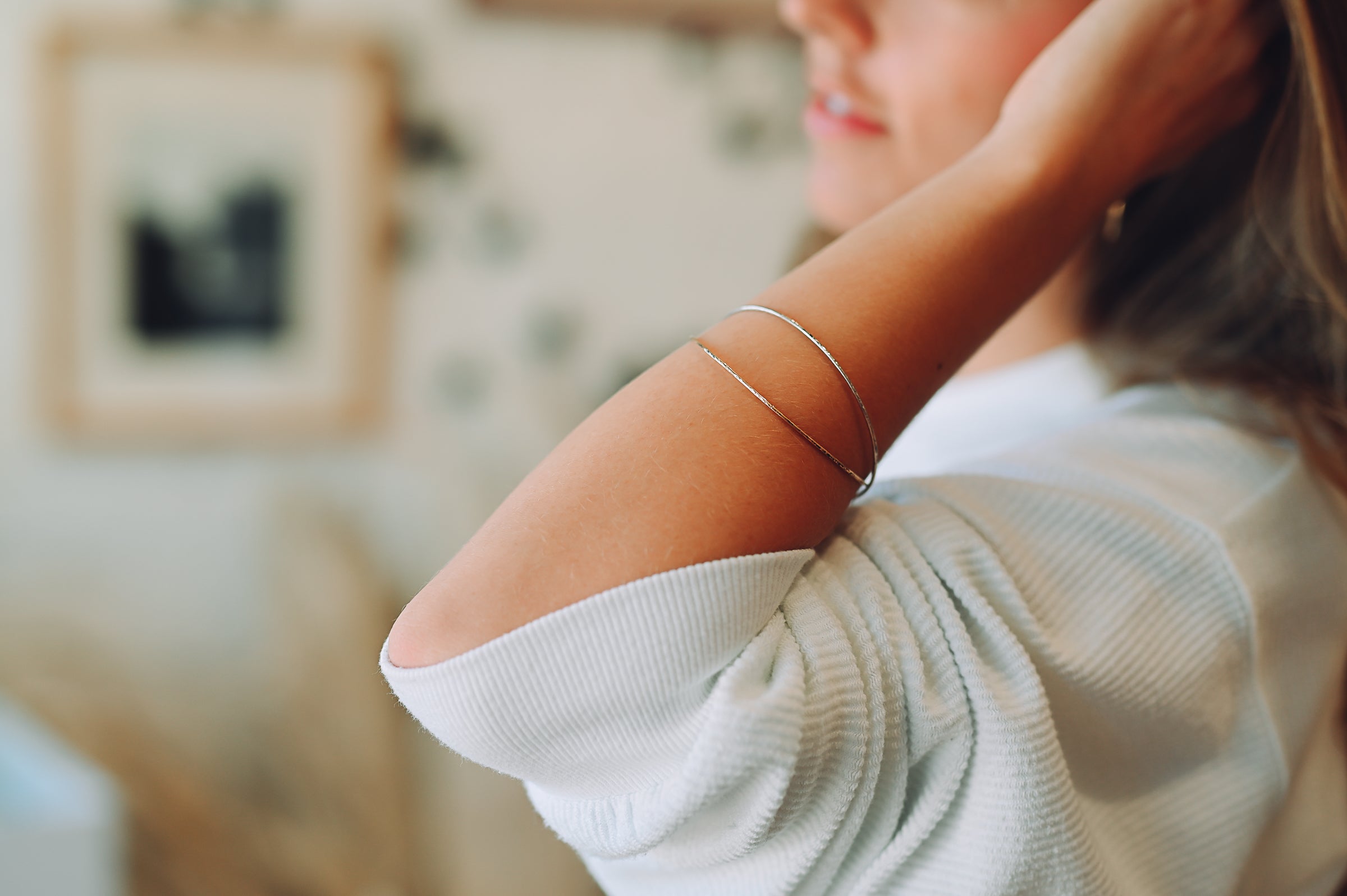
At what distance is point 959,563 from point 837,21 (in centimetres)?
38

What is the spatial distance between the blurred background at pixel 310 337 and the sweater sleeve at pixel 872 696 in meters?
1.18

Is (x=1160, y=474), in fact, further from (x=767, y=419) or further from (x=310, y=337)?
(x=310, y=337)

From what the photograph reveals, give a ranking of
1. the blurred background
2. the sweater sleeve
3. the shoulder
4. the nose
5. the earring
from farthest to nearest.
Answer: the blurred background, the earring, the nose, the shoulder, the sweater sleeve

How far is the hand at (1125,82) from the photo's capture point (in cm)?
56

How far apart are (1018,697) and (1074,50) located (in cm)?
33

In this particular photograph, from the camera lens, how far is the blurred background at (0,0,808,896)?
162 cm

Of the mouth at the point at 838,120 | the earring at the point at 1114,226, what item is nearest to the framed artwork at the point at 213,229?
the mouth at the point at 838,120

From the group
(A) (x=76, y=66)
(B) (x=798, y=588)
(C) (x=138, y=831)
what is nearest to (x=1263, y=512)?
(B) (x=798, y=588)

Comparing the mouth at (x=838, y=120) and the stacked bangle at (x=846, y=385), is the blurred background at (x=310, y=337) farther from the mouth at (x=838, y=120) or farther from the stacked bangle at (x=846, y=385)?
the stacked bangle at (x=846, y=385)

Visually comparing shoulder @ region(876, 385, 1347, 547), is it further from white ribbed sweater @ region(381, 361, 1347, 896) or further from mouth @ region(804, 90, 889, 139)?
mouth @ region(804, 90, 889, 139)

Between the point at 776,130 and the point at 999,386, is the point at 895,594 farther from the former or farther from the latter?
the point at 776,130

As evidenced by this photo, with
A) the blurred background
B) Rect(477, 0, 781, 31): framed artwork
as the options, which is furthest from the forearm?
Rect(477, 0, 781, 31): framed artwork

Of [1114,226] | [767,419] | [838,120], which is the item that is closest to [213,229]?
[838,120]

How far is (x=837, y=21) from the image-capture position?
0.69 metres
